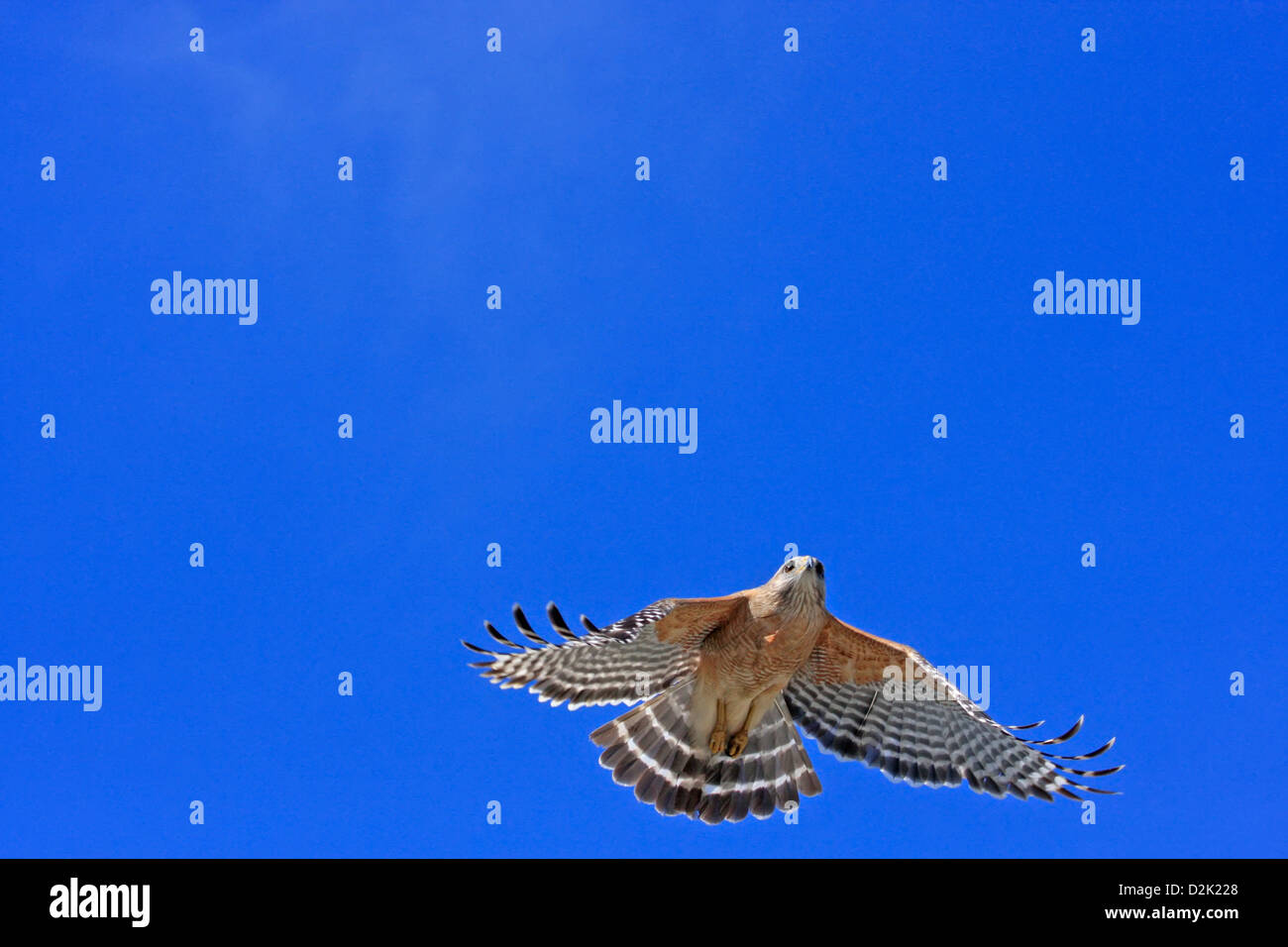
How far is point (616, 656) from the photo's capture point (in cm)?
A: 1197

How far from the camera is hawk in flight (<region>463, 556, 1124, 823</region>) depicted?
1166 cm

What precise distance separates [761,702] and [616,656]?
76.0 inches

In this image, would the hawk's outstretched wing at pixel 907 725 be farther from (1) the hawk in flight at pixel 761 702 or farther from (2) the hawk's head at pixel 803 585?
(2) the hawk's head at pixel 803 585

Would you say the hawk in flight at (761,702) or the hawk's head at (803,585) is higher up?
the hawk's head at (803,585)

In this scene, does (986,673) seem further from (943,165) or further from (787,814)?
(943,165)

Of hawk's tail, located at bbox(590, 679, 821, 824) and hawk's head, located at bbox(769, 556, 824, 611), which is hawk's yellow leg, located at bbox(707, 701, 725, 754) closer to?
hawk's tail, located at bbox(590, 679, 821, 824)

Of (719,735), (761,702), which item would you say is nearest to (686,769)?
(719,735)

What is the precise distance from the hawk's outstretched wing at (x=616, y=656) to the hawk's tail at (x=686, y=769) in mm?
381

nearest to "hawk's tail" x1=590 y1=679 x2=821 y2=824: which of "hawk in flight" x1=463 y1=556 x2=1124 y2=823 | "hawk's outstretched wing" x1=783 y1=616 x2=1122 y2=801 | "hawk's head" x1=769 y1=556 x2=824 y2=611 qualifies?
"hawk in flight" x1=463 y1=556 x2=1124 y2=823

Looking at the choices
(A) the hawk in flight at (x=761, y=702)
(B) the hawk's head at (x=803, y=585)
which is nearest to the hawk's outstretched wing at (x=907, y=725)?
(A) the hawk in flight at (x=761, y=702)

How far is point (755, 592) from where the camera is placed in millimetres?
11914

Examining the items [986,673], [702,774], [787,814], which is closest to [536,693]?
[702,774]

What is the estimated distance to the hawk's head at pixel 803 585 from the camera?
38.1 feet
